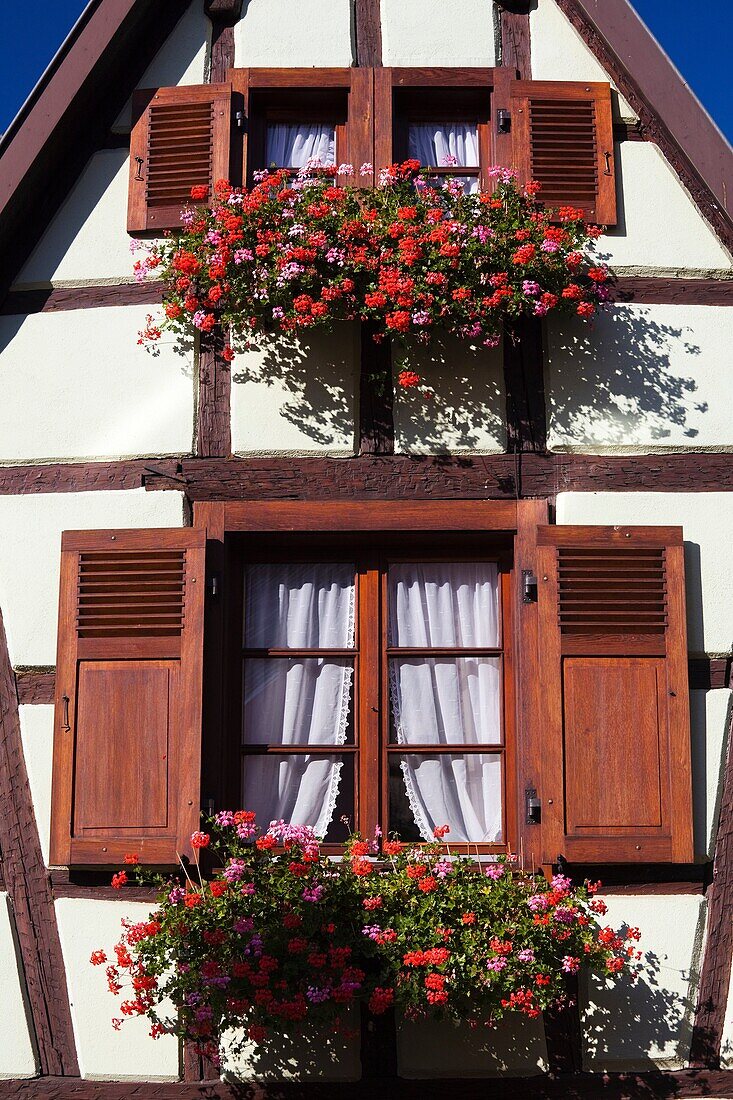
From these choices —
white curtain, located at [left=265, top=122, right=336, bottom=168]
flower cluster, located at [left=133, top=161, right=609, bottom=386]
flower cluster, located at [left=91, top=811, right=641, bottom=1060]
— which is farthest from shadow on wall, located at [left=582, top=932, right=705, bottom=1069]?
white curtain, located at [left=265, top=122, right=336, bottom=168]

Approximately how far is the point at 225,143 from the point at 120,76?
23.8 inches

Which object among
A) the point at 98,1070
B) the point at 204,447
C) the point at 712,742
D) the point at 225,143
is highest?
the point at 225,143

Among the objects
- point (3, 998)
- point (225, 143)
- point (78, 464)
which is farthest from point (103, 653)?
point (225, 143)

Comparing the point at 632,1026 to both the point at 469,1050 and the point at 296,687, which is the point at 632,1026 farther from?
the point at 296,687

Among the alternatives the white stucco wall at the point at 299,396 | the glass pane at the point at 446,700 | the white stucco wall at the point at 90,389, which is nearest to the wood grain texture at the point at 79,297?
the white stucco wall at the point at 90,389

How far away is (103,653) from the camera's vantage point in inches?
196

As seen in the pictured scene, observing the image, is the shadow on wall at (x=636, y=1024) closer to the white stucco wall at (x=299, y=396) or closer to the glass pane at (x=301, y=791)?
the glass pane at (x=301, y=791)

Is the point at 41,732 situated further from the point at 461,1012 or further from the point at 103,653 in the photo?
the point at 461,1012

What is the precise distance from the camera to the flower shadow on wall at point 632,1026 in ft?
15.6

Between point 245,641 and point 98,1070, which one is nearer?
point 98,1070

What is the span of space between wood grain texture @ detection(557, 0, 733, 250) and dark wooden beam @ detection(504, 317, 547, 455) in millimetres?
904

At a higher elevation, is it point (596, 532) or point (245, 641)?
point (596, 532)

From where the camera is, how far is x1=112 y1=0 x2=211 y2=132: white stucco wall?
19.0 feet

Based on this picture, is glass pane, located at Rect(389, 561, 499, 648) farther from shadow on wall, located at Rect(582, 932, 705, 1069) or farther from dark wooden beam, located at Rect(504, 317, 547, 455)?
shadow on wall, located at Rect(582, 932, 705, 1069)
